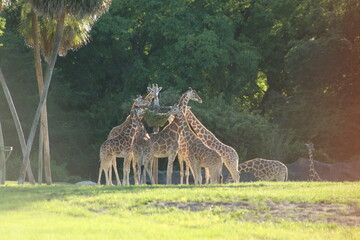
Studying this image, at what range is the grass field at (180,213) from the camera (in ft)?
36.5

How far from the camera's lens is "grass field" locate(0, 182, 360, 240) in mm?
11133

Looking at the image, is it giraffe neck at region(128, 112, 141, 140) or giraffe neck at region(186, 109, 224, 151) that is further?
giraffe neck at region(186, 109, 224, 151)

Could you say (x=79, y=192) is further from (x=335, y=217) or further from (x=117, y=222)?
(x=335, y=217)

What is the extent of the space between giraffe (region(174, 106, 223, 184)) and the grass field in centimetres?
434

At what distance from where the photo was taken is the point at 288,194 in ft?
51.9

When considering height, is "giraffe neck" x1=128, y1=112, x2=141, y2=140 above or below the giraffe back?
above

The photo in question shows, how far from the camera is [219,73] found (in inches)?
1606

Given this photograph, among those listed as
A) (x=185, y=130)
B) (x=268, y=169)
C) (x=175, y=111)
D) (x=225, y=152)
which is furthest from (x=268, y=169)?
(x=175, y=111)

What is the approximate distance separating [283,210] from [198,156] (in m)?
8.39

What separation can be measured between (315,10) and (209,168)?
18397 millimetres

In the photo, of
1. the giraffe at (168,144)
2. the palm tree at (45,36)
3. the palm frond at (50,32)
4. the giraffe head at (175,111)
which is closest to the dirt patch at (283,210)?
the giraffe at (168,144)

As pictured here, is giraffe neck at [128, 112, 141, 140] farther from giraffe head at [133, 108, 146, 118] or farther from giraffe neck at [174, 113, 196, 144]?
giraffe neck at [174, 113, 196, 144]

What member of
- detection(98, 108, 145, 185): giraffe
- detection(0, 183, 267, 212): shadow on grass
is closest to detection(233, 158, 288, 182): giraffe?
Result: detection(98, 108, 145, 185): giraffe

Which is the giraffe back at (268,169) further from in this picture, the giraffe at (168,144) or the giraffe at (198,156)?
the giraffe at (168,144)
